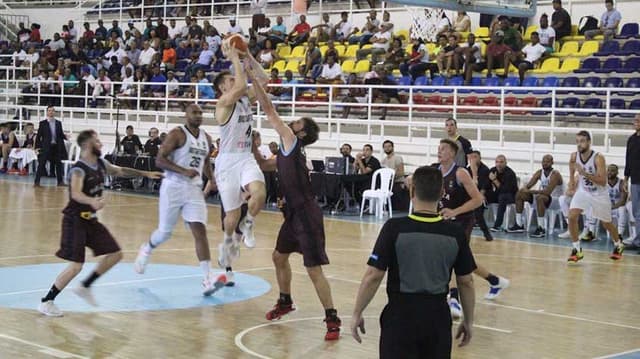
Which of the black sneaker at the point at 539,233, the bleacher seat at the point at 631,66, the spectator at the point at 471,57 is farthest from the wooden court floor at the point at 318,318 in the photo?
the spectator at the point at 471,57

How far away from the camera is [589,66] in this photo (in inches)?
868

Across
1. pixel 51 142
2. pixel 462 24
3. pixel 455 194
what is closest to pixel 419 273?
pixel 455 194

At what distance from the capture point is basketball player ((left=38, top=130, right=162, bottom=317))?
944 centimetres

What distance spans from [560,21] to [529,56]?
1.65 meters

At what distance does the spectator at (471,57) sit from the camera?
23.0 m

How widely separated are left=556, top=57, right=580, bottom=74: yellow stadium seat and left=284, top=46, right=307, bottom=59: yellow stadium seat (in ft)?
29.0

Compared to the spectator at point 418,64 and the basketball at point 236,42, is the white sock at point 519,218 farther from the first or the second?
the basketball at point 236,42

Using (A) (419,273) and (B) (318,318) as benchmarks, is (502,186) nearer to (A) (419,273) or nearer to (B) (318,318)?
(B) (318,318)

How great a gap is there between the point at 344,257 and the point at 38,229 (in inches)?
217

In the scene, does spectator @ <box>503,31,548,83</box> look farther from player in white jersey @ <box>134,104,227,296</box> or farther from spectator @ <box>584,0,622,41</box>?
player in white jersey @ <box>134,104,227,296</box>

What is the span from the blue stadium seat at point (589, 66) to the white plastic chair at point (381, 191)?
16.2ft

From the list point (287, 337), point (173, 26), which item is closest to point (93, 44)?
point (173, 26)

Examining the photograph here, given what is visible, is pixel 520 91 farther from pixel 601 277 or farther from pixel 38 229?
pixel 38 229

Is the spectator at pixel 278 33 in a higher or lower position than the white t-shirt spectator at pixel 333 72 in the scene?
higher
